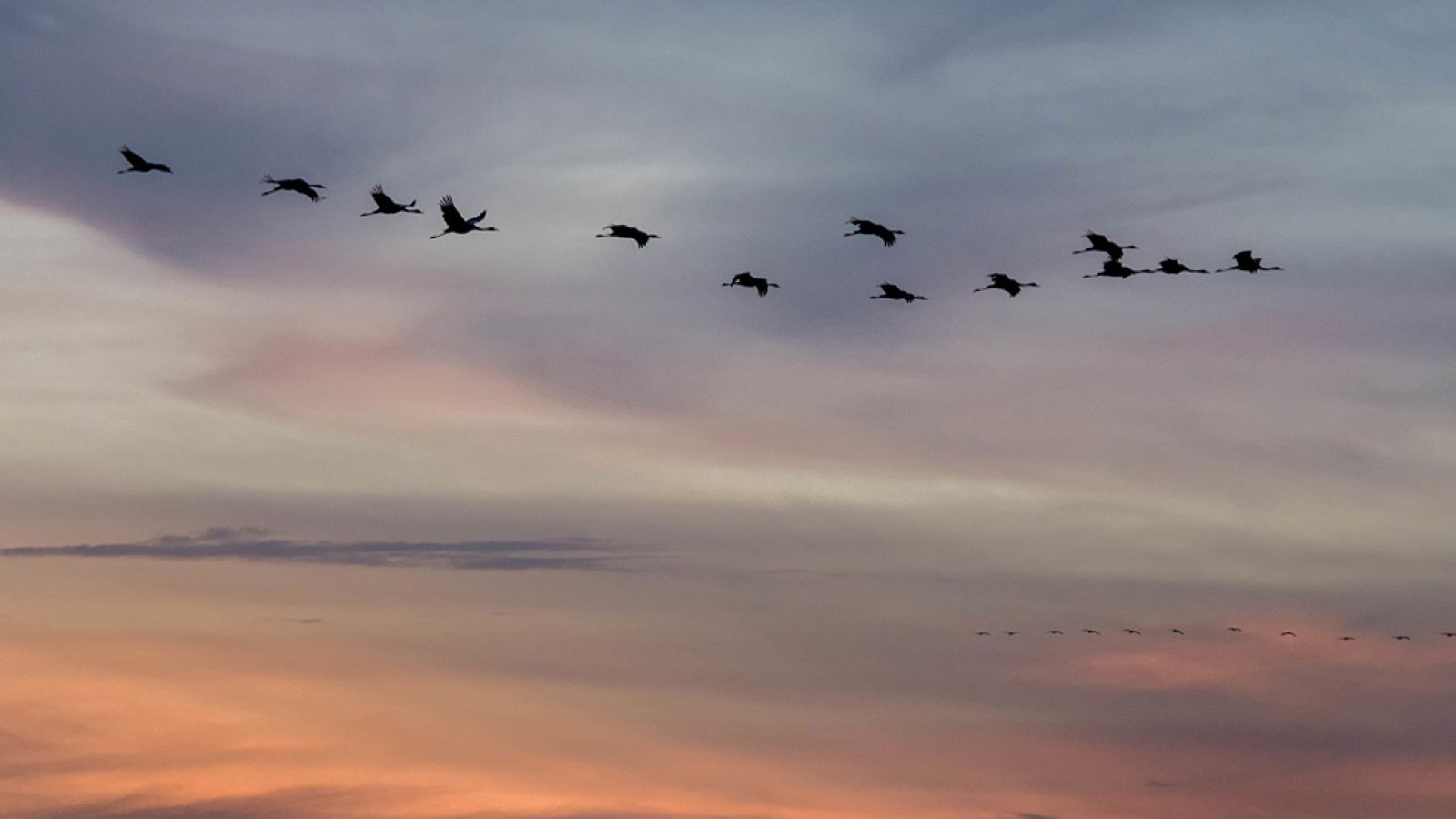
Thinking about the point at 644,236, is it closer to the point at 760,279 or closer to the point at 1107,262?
the point at 760,279

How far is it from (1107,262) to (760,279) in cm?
2009

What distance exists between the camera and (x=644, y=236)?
132 meters

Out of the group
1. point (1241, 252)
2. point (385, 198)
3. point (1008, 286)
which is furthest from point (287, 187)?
point (1241, 252)

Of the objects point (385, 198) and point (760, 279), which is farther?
point (760, 279)

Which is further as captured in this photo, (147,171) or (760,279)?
(760,279)

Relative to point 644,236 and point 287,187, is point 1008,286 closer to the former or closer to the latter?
point 644,236

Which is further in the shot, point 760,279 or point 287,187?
point 760,279

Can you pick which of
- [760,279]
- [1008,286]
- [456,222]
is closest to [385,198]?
[456,222]

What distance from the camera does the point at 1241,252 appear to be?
13688 cm

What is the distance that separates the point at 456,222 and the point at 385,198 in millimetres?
4123

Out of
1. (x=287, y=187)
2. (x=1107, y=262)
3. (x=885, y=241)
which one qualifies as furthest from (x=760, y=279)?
(x=287, y=187)

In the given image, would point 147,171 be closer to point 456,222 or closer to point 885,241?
point 456,222

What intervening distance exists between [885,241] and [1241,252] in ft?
65.9

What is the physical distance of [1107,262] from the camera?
5482 inches
